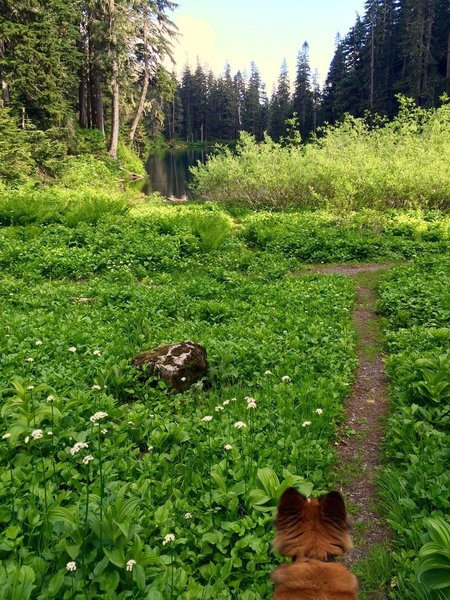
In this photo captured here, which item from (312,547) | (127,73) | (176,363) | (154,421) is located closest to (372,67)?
(127,73)

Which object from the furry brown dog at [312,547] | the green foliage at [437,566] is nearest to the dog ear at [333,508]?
the furry brown dog at [312,547]

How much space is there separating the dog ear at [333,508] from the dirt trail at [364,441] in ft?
5.52

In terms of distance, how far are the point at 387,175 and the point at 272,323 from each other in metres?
12.6

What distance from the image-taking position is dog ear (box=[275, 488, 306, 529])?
1895 mm

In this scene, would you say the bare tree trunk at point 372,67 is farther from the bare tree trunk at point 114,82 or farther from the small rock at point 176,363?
the small rock at point 176,363

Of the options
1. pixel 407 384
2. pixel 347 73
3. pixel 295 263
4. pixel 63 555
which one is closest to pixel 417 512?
pixel 407 384

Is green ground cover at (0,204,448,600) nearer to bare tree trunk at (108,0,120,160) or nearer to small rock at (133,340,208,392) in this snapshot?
small rock at (133,340,208,392)

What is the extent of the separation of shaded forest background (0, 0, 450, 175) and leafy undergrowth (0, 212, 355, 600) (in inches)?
610

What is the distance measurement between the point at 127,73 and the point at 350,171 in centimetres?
2417

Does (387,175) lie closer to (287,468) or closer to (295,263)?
(295,263)

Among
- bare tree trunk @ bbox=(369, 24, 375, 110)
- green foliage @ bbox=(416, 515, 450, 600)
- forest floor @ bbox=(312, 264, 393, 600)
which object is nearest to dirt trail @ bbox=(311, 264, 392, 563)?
forest floor @ bbox=(312, 264, 393, 600)

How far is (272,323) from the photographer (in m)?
7.48

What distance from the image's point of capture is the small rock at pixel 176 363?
545 cm

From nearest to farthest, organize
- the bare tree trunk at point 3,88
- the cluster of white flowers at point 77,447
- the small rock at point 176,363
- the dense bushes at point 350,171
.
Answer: the cluster of white flowers at point 77,447
the small rock at point 176,363
the dense bushes at point 350,171
the bare tree trunk at point 3,88
